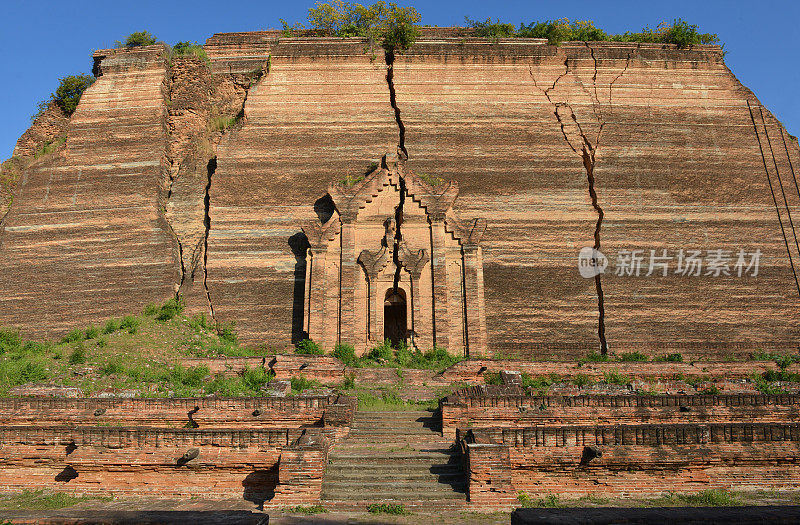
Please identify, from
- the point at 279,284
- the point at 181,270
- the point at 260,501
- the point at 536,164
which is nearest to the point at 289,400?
the point at 260,501

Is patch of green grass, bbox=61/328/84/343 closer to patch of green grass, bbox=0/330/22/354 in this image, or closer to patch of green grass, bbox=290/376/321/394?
patch of green grass, bbox=0/330/22/354

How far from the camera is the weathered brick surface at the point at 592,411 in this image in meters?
11.8

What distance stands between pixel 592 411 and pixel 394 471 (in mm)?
4710

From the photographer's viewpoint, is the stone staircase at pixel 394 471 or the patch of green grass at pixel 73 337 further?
the patch of green grass at pixel 73 337

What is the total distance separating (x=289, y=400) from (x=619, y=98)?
19237 millimetres

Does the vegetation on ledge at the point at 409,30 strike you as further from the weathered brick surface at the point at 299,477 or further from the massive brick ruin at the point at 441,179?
the weathered brick surface at the point at 299,477

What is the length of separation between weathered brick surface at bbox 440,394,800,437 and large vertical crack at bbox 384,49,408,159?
11.7 meters

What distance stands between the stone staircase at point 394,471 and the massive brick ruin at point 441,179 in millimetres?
7074

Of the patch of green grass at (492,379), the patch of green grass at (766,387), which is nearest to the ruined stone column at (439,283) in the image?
the patch of green grass at (492,379)

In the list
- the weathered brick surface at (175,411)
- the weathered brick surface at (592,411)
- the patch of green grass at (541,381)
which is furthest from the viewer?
the patch of green grass at (541,381)

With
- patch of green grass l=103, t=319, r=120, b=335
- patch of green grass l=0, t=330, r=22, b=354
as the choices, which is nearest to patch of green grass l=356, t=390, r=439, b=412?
patch of green grass l=103, t=319, r=120, b=335

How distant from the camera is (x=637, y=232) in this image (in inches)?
837

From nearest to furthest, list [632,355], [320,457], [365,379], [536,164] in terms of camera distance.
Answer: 1. [320,457]
2. [365,379]
3. [632,355]
4. [536,164]

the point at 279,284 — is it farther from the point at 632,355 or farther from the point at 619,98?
the point at 619,98
